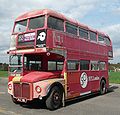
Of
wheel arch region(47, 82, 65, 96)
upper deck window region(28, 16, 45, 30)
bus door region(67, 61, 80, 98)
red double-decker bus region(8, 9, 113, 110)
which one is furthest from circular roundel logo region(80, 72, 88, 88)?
upper deck window region(28, 16, 45, 30)

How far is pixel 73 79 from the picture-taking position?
41.0 feet

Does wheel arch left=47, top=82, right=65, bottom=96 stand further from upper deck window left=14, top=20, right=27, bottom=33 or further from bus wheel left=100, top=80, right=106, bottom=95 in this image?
bus wheel left=100, top=80, right=106, bottom=95

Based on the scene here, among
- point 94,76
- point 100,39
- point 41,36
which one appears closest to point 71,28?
point 41,36

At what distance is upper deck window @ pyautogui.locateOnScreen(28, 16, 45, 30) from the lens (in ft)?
36.8

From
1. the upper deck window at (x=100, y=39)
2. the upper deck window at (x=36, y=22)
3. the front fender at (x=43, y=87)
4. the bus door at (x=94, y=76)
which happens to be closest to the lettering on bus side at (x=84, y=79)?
the bus door at (x=94, y=76)

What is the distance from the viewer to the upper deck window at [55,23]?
36.8ft

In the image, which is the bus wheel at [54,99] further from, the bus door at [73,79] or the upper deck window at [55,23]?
the upper deck window at [55,23]

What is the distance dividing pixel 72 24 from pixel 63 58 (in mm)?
1851

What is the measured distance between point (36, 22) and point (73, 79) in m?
3.05

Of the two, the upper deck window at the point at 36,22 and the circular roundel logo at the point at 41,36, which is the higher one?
the upper deck window at the point at 36,22

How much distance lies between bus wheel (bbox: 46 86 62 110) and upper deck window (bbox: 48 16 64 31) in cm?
246

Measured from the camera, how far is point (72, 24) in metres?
12.9

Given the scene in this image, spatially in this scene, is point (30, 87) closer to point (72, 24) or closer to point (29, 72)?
point (29, 72)

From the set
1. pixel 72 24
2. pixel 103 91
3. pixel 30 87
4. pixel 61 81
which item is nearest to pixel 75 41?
pixel 72 24
